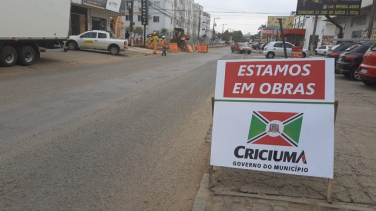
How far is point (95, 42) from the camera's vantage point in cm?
2273

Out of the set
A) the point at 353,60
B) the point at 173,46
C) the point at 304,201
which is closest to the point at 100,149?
the point at 304,201

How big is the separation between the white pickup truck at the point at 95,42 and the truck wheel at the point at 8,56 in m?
9.97

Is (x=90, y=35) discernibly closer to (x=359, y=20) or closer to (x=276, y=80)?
(x=276, y=80)

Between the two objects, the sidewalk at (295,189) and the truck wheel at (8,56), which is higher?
the truck wheel at (8,56)

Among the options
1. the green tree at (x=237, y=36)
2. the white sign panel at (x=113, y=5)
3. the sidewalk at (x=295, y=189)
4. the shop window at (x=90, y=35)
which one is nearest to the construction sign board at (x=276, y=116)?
the sidewalk at (x=295, y=189)

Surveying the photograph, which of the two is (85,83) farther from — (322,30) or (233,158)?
(322,30)

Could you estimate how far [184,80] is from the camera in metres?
11.7

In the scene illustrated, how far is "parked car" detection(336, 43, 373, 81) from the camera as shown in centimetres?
1219

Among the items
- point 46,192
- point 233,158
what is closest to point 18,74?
point 46,192

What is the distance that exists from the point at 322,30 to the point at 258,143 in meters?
53.2

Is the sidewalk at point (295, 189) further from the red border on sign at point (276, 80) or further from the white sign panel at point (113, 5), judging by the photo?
the white sign panel at point (113, 5)

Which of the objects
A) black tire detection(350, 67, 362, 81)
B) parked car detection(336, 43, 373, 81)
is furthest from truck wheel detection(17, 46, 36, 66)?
black tire detection(350, 67, 362, 81)

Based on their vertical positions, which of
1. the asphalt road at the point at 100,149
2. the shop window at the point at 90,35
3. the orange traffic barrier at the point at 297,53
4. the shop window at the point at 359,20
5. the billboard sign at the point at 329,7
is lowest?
the asphalt road at the point at 100,149

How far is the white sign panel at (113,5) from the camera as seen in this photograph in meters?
26.9
